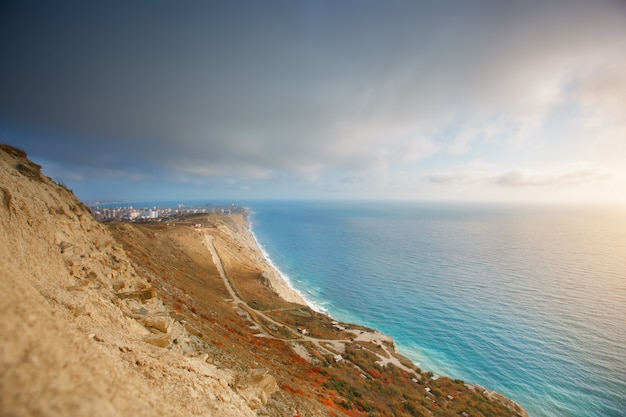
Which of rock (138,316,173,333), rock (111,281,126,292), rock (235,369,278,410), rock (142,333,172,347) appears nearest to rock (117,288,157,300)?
rock (111,281,126,292)

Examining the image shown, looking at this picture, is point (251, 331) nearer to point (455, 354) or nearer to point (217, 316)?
point (217, 316)

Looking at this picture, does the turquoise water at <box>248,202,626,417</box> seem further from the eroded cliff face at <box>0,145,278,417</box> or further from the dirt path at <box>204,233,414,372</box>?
the eroded cliff face at <box>0,145,278,417</box>

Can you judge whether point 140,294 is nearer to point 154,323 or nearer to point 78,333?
point 154,323

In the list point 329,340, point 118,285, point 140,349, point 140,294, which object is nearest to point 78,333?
point 140,349

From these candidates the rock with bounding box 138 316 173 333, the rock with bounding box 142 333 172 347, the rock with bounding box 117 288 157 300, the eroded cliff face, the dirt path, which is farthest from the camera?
the dirt path

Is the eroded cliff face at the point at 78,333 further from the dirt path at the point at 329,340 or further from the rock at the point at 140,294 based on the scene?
the dirt path at the point at 329,340

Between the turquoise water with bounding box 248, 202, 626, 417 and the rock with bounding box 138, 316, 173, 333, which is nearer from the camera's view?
the rock with bounding box 138, 316, 173, 333
